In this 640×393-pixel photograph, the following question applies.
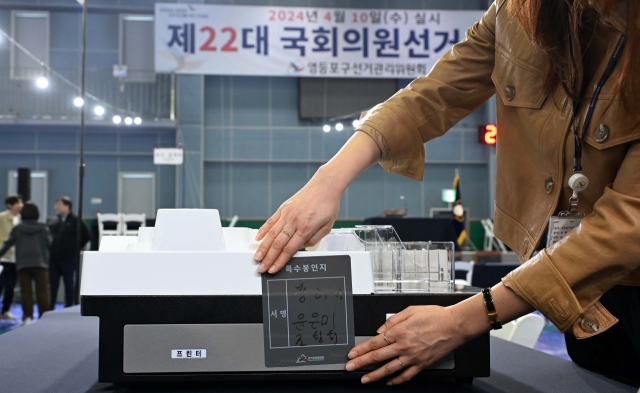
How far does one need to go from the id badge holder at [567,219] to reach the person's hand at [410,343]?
0.18 meters

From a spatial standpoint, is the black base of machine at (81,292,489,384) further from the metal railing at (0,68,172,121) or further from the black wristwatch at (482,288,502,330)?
the metal railing at (0,68,172,121)

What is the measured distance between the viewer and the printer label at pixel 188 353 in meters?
0.64

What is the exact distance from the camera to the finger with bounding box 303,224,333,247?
704 mm

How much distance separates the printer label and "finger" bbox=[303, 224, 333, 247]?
0.17 meters

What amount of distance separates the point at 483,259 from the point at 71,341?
5406 millimetres

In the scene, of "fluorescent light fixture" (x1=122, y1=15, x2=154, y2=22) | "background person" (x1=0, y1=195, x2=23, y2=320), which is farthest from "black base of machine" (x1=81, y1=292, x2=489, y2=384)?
"fluorescent light fixture" (x1=122, y1=15, x2=154, y2=22)

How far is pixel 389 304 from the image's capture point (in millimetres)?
668

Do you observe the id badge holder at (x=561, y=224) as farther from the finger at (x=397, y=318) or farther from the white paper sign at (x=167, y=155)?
the white paper sign at (x=167, y=155)

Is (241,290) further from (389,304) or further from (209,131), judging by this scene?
(209,131)

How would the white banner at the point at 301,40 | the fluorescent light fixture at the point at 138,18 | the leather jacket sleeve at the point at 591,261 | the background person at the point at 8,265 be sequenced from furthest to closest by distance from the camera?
1. the fluorescent light fixture at the point at 138,18
2. the white banner at the point at 301,40
3. the background person at the point at 8,265
4. the leather jacket sleeve at the point at 591,261

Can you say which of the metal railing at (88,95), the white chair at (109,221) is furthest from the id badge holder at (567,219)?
the metal railing at (88,95)

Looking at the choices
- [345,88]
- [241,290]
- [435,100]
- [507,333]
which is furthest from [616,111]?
[345,88]

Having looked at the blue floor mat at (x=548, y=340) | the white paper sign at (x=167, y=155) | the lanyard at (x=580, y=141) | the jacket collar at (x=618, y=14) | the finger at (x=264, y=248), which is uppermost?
the white paper sign at (x=167, y=155)

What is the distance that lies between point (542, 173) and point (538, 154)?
26 millimetres
